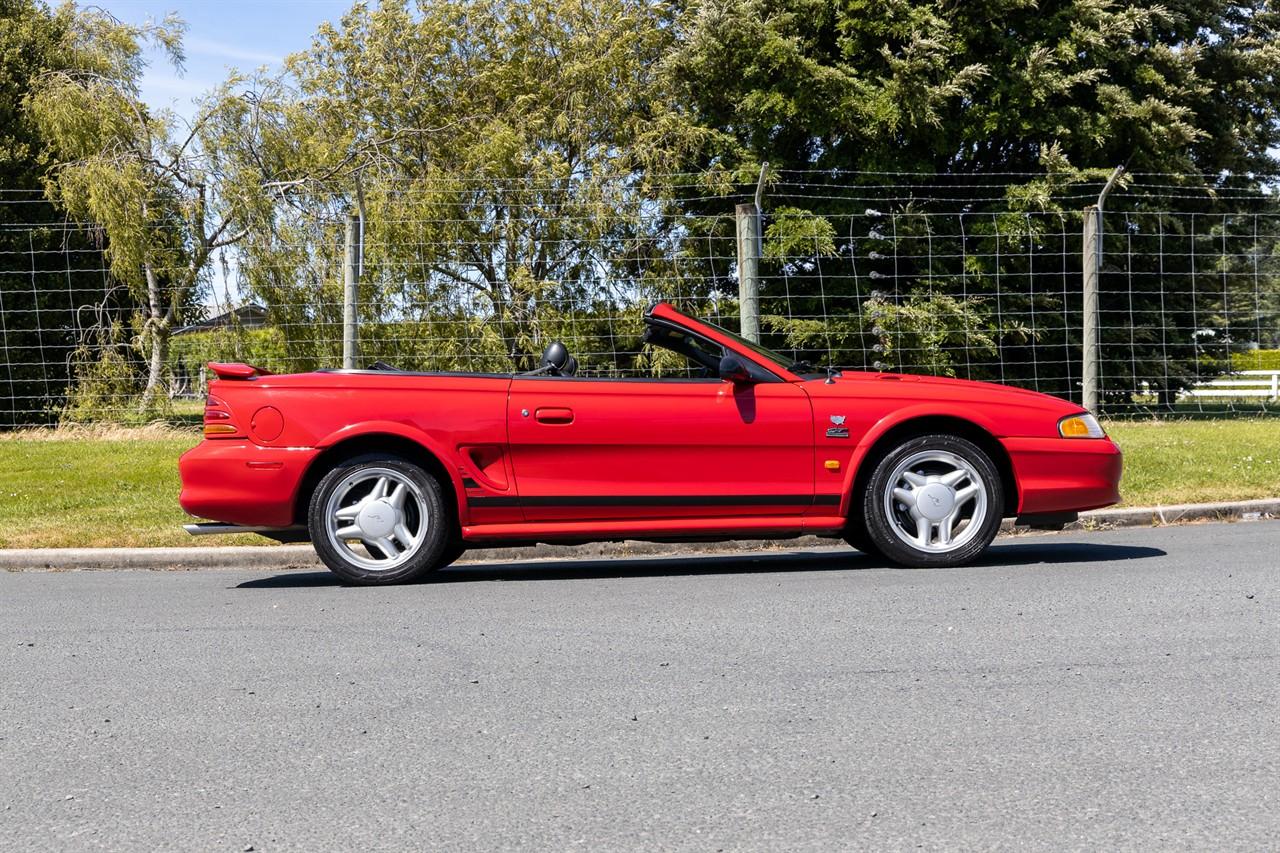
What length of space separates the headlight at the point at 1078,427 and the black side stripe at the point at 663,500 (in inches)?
54.2

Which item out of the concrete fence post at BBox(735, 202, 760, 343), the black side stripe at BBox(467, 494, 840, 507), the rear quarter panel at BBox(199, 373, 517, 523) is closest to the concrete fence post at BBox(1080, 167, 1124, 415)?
the concrete fence post at BBox(735, 202, 760, 343)

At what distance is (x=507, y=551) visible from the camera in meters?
8.54

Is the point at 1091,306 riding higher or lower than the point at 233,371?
higher

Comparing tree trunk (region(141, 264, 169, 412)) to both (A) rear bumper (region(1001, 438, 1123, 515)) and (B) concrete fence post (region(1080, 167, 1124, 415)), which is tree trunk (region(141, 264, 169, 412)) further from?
(A) rear bumper (region(1001, 438, 1123, 515))

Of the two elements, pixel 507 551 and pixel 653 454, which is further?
pixel 507 551

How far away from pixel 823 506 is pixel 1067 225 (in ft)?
56.7

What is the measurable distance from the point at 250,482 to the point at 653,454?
2.11 meters

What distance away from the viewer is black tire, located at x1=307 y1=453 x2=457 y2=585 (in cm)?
695

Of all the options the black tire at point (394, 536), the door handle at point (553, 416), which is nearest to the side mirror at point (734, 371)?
the door handle at point (553, 416)

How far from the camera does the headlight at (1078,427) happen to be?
23.8 feet

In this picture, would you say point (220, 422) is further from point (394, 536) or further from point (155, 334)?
point (155, 334)

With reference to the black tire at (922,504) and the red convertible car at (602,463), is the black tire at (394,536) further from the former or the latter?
the black tire at (922,504)

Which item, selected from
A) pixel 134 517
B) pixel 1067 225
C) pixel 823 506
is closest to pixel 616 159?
pixel 1067 225

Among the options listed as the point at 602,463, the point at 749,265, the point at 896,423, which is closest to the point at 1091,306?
the point at 749,265
